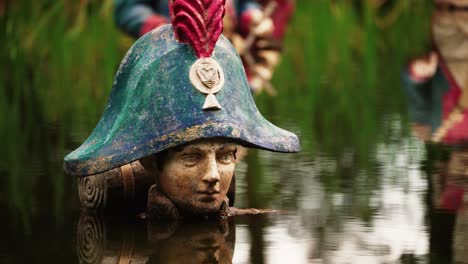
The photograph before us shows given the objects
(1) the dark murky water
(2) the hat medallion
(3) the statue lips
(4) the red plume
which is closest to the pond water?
(1) the dark murky water

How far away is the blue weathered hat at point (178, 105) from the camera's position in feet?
21.1

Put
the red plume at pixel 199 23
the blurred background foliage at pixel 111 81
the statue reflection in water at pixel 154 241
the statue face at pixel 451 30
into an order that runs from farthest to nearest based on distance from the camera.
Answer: the statue face at pixel 451 30
the blurred background foliage at pixel 111 81
the red plume at pixel 199 23
the statue reflection in water at pixel 154 241

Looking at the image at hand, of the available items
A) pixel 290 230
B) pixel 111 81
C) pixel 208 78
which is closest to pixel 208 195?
pixel 290 230

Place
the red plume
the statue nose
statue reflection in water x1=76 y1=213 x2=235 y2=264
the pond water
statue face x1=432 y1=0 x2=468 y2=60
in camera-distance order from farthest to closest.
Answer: statue face x1=432 y1=0 x2=468 y2=60
the red plume
the statue nose
the pond water
statue reflection in water x1=76 y1=213 x2=235 y2=264

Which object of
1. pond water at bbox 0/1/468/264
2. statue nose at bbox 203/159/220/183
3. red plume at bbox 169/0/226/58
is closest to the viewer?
pond water at bbox 0/1/468/264

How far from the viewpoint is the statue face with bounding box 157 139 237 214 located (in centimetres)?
644

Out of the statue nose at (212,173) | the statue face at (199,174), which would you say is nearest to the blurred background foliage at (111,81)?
the statue face at (199,174)

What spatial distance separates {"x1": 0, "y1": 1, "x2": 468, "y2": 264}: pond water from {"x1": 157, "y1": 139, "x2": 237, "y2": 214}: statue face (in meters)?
0.12

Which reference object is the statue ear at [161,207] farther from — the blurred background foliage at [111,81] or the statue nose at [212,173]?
the blurred background foliage at [111,81]

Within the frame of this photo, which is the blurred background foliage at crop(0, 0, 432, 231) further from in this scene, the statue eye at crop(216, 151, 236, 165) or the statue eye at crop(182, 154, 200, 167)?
the statue eye at crop(216, 151, 236, 165)

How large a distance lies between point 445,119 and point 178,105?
3786 mm

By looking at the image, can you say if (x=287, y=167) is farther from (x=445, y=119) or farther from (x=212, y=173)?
(x=445, y=119)

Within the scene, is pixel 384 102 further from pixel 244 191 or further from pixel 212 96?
pixel 212 96

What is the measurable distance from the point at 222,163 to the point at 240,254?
0.68 metres
